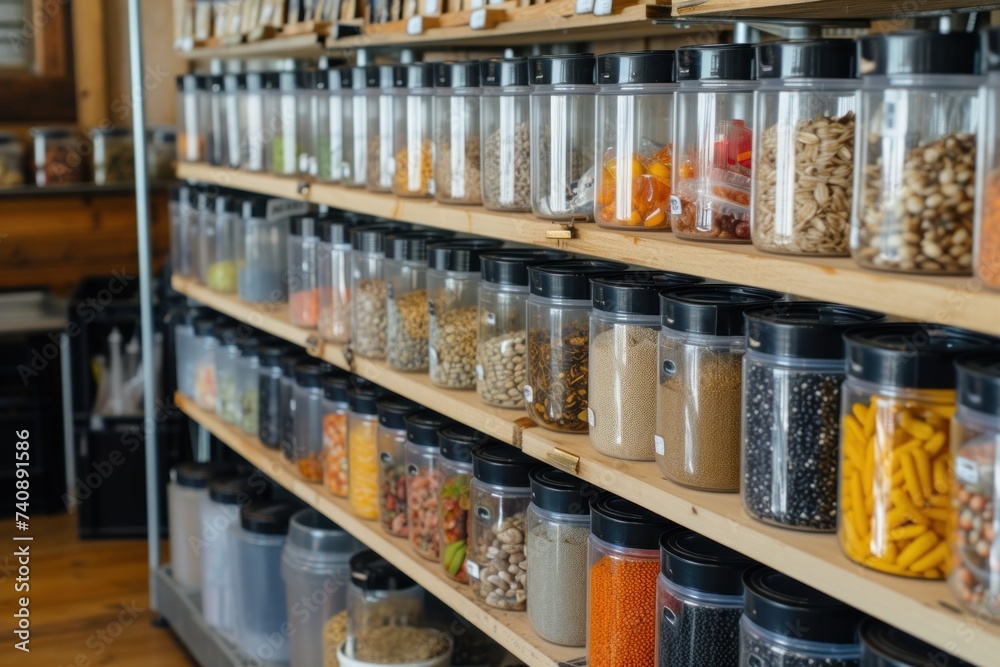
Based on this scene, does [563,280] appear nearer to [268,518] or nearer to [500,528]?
[500,528]

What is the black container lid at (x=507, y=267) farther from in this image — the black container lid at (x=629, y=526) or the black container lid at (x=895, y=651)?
the black container lid at (x=895, y=651)

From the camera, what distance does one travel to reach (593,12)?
1801 mm

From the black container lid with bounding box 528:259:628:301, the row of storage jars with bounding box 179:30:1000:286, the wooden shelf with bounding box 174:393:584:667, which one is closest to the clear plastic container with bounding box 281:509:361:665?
the wooden shelf with bounding box 174:393:584:667

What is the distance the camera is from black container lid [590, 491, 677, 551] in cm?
173

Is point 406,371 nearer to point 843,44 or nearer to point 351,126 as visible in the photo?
point 351,126

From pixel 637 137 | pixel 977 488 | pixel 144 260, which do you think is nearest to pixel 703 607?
pixel 977 488

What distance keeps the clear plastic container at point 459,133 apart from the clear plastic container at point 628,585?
0.68 m

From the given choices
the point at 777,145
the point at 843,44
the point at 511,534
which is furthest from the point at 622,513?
the point at 843,44

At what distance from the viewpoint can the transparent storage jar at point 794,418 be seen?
1356 millimetres

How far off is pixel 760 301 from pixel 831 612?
1.44ft

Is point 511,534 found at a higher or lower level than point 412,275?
lower

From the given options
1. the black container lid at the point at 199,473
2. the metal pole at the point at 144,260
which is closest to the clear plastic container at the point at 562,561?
the black container lid at the point at 199,473

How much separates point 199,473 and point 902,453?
265cm

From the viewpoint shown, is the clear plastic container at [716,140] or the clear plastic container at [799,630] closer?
the clear plastic container at [799,630]
